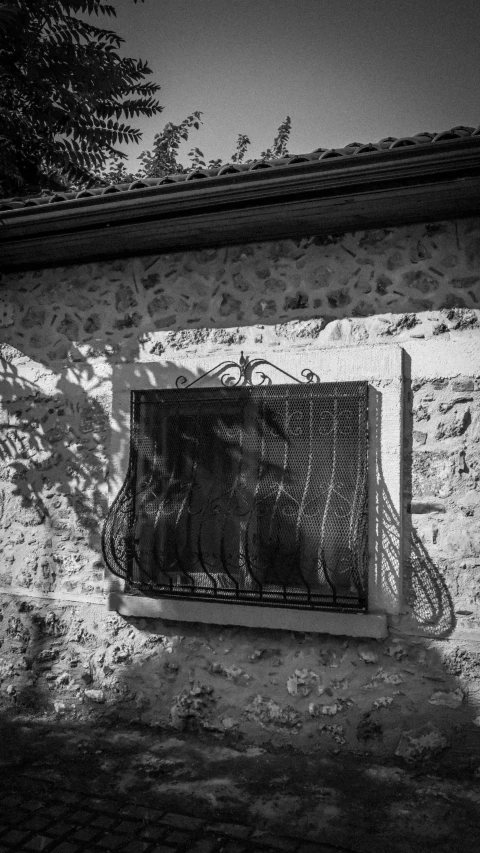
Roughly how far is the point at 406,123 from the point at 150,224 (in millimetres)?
5980

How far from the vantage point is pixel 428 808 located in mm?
3182

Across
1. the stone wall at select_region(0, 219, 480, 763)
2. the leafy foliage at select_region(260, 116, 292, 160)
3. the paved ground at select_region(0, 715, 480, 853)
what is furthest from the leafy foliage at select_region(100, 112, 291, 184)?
the paved ground at select_region(0, 715, 480, 853)

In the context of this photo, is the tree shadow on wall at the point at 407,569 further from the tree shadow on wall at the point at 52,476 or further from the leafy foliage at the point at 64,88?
the leafy foliage at the point at 64,88

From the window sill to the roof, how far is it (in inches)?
80.3

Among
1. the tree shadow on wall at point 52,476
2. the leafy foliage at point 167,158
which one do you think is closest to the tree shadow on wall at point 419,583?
the tree shadow on wall at point 52,476

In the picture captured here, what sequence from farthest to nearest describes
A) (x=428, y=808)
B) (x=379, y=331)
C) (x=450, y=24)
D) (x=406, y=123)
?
(x=406, y=123)
(x=450, y=24)
(x=379, y=331)
(x=428, y=808)

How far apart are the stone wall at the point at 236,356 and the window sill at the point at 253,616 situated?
80 mm

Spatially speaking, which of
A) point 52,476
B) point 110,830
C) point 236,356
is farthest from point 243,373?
point 110,830

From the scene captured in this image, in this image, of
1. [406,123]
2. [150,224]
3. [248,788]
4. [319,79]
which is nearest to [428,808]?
[248,788]

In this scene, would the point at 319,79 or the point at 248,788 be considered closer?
the point at 248,788

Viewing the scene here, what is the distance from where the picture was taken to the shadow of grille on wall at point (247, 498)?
3.85 meters

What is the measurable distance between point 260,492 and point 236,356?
78 centimetres

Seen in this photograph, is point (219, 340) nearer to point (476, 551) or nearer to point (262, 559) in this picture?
point (262, 559)

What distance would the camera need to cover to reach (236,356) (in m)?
4.21
